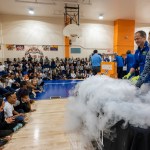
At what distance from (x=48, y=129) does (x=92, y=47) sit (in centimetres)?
907

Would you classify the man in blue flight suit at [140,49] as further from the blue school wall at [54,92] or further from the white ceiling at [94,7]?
the white ceiling at [94,7]

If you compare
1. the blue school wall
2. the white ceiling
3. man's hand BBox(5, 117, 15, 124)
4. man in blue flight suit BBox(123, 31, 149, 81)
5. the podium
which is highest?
the white ceiling

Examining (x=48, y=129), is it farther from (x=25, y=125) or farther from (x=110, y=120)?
(x=110, y=120)

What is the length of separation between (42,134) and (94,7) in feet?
24.2

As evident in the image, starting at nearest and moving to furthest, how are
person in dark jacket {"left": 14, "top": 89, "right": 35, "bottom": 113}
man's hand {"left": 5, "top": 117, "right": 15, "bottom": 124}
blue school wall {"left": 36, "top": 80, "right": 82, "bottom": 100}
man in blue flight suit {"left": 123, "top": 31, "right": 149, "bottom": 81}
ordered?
man in blue flight suit {"left": 123, "top": 31, "right": 149, "bottom": 81}, man's hand {"left": 5, "top": 117, "right": 15, "bottom": 124}, person in dark jacket {"left": 14, "top": 89, "right": 35, "bottom": 113}, blue school wall {"left": 36, "top": 80, "right": 82, "bottom": 100}

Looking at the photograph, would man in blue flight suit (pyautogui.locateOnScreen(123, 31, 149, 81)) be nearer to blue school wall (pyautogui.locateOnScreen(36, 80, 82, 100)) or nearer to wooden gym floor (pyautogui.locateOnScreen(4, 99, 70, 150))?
wooden gym floor (pyautogui.locateOnScreen(4, 99, 70, 150))

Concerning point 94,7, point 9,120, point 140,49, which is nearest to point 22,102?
point 9,120

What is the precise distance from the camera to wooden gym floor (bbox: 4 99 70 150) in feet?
7.36

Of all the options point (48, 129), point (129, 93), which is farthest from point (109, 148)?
point (48, 129)

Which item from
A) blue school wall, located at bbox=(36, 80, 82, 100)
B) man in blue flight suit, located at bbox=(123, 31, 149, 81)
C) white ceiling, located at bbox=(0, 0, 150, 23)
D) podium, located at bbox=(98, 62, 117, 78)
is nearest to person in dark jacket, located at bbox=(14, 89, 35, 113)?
blue school wall, located at bbox=(36, 80, 82, 100)

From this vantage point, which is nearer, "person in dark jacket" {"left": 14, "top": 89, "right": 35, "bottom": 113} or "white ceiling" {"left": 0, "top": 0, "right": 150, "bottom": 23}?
"person in dark jacket" {"left": 14, "top": 89, "right": 35, "bottom": 113}

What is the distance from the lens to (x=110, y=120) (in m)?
1.16

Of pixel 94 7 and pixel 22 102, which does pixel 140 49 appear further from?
pixel 94 7

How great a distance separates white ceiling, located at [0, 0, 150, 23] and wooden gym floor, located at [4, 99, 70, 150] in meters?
5.69
